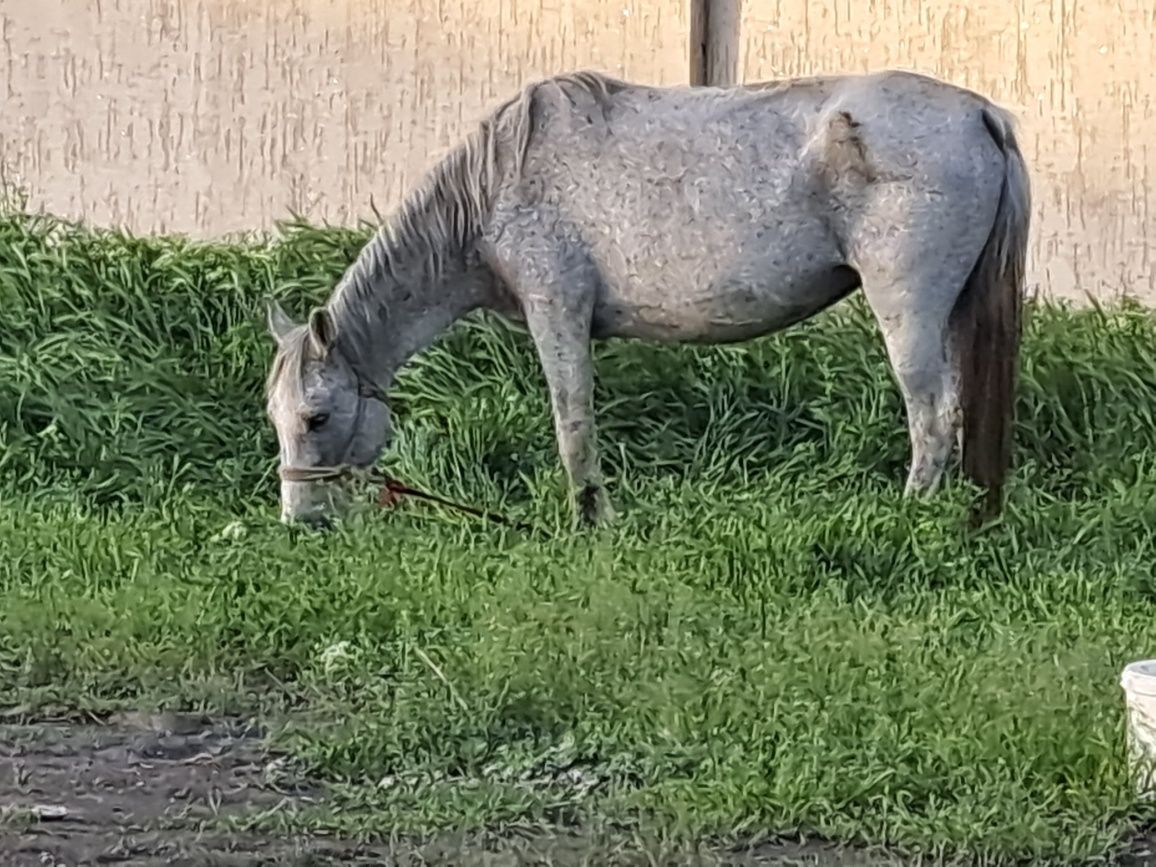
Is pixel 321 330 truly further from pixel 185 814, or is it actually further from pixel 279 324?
pixel 185 814

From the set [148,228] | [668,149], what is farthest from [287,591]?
[148,228]

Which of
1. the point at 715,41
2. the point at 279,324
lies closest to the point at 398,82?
the point at 715,41

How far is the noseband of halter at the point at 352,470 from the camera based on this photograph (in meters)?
6.31

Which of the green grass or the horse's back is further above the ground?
the horse's back

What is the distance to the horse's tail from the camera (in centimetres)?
620

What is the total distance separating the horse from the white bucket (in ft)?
7.83

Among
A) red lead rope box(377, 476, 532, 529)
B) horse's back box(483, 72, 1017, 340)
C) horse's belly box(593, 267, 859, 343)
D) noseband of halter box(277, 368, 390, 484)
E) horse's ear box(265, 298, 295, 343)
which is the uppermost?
horse's back box(483, 72, 1017, 340)

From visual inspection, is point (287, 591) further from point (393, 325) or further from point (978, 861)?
point (978, 861)

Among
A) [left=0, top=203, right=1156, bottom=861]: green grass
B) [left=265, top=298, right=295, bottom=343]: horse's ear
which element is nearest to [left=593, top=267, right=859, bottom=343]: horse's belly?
[left=0, top=203, right=1156, bottom=861]: green grass

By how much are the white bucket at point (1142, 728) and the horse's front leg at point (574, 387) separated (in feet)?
8.85

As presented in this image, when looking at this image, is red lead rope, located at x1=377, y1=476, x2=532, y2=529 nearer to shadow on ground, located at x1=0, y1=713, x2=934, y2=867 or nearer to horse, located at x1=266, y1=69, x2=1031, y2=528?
horse, located at x1=266, y1=69, x2=1031, y2=528

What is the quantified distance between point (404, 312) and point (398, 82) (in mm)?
2909

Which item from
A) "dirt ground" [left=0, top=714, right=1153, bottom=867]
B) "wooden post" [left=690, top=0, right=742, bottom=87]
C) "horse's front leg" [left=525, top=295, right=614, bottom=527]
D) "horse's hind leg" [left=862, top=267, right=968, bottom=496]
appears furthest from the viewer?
"wooden post" [left=690, top=0, right=742, bottom=87]

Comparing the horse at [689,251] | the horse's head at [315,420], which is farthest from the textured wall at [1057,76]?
the horse's head at [315,420]
